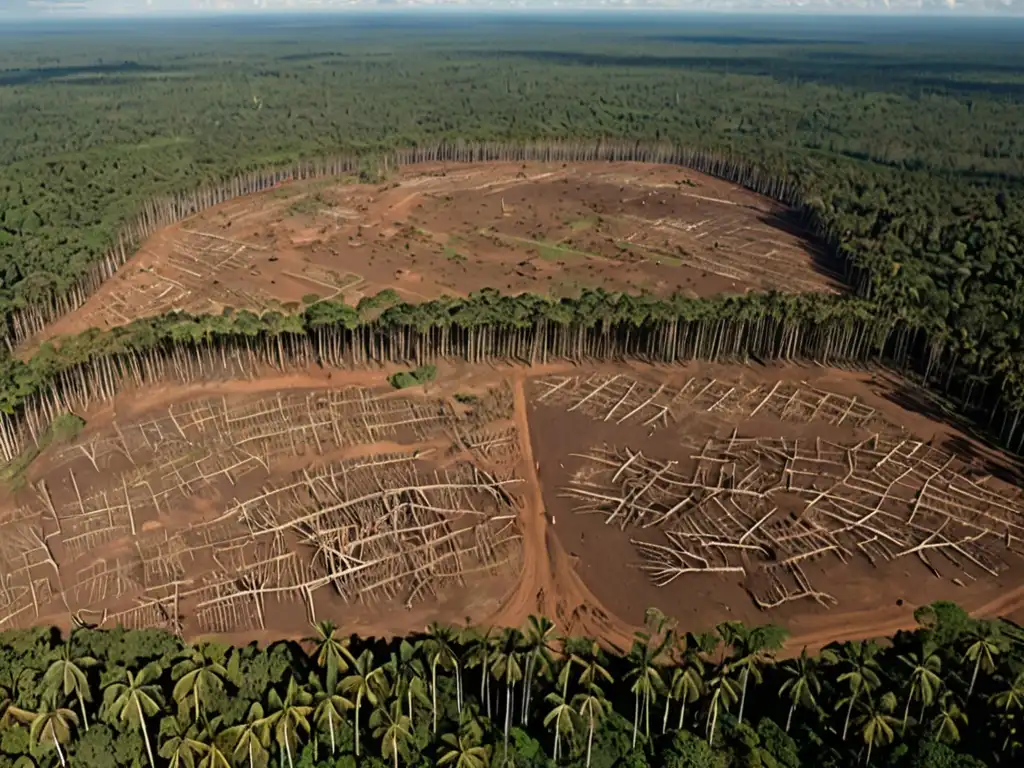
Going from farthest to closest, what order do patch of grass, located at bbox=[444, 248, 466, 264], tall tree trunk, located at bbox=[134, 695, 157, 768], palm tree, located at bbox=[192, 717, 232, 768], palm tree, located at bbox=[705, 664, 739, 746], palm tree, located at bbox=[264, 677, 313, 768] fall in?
patch of grass, located at bbox=[444, 248, 466, 264]
palm tree, located at bbox=[705, 664, 739, 746]
tall tree trunk, located at bbox=[134, 695, 157, 768]
palm tree, located at bbox=[264, 677, 313, 768]
palm tree, located at bbox=[192, 717, 232, 768]

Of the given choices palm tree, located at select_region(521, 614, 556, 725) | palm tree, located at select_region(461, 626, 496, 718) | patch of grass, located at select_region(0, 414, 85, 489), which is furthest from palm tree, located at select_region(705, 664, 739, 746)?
patch of grass, located at select_region(0, 414, 85, 489)

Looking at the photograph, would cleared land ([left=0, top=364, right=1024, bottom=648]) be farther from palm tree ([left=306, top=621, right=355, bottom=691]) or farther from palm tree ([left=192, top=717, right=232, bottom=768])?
palm tree ([left=192, top=717, right=232, bottom=768])

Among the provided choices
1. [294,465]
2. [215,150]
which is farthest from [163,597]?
[215,150]

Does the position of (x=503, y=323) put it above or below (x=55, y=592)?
above

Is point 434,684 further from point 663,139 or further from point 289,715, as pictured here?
point 663,139

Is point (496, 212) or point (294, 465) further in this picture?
point (496, 212)

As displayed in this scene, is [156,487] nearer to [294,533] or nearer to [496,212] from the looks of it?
[294,533]

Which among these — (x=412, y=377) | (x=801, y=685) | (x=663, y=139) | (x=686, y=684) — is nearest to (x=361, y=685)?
(x=686, y=684)
